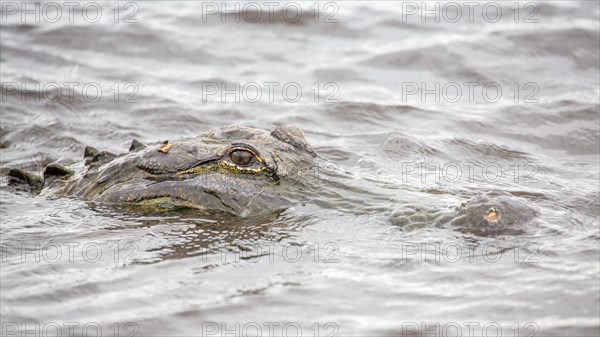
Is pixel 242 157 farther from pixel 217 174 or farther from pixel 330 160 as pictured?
pixel 330 160

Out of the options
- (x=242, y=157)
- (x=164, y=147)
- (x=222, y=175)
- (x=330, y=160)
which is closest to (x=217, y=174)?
(x=222, y=175)

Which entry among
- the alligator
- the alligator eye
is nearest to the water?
the alligator

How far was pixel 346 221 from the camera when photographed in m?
6.97

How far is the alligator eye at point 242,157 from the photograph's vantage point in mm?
7191

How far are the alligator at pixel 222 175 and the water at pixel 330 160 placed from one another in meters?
0.15

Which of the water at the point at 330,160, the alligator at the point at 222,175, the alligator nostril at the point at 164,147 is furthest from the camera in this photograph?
the alligator nostril at the point at 164,147

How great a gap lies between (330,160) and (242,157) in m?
1.70

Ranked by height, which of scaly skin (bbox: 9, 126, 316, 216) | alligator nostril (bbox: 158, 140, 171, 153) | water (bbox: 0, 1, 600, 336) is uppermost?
alligator nostril (bbox: 158, 140, 171, 153)

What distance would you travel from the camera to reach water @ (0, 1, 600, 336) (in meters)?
5.81

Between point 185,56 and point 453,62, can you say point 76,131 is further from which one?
point 453,62

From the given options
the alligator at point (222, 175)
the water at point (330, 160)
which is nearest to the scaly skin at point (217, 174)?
the alligator at point (222, 175)

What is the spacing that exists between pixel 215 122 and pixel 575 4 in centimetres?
638

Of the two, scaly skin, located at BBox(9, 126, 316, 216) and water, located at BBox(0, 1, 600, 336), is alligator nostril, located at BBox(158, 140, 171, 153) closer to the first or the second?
scaly skin, located at BBox(9, 126, 316, 216)

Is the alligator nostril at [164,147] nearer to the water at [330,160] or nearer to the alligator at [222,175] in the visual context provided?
the alligator at [222,175]
